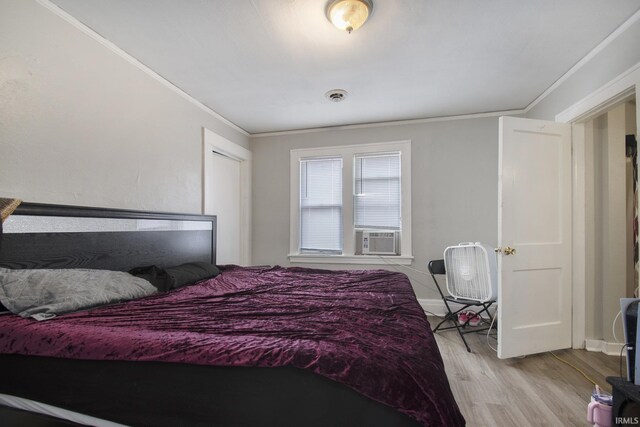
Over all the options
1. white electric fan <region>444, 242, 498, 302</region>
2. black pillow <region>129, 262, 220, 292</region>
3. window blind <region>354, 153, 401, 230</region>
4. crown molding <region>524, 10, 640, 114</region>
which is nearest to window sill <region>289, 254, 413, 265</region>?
window blind <region>354, 153, 401, 230</region>

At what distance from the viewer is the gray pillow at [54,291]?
125 cm

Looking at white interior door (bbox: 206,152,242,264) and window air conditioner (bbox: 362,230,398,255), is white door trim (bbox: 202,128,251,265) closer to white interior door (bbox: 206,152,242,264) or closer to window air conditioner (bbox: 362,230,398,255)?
white interior door (bbox: 206,152,242,264)

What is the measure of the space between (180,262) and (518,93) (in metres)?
3.75

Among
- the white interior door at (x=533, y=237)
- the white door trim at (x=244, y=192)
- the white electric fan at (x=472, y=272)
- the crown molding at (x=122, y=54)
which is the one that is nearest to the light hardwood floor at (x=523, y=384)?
the white interior door at (x=533, y=237)

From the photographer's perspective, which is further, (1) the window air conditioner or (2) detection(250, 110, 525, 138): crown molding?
(1) the window air conditioner

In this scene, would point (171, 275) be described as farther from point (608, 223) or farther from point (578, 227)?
point (608, 223)

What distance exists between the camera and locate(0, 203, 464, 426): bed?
2.70ft

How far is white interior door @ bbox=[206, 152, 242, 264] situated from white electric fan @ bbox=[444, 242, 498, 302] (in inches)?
105

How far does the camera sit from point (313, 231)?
12.6 feet

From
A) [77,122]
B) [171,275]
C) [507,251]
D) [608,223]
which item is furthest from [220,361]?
[608,223]

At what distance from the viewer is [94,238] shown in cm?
183

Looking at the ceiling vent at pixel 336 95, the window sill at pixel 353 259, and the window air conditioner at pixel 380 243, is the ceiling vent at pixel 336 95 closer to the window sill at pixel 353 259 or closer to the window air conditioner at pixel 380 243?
the window air conditioner at pixel 380 243

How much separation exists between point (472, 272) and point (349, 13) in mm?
2461

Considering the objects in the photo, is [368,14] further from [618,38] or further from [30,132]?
[30,132]
